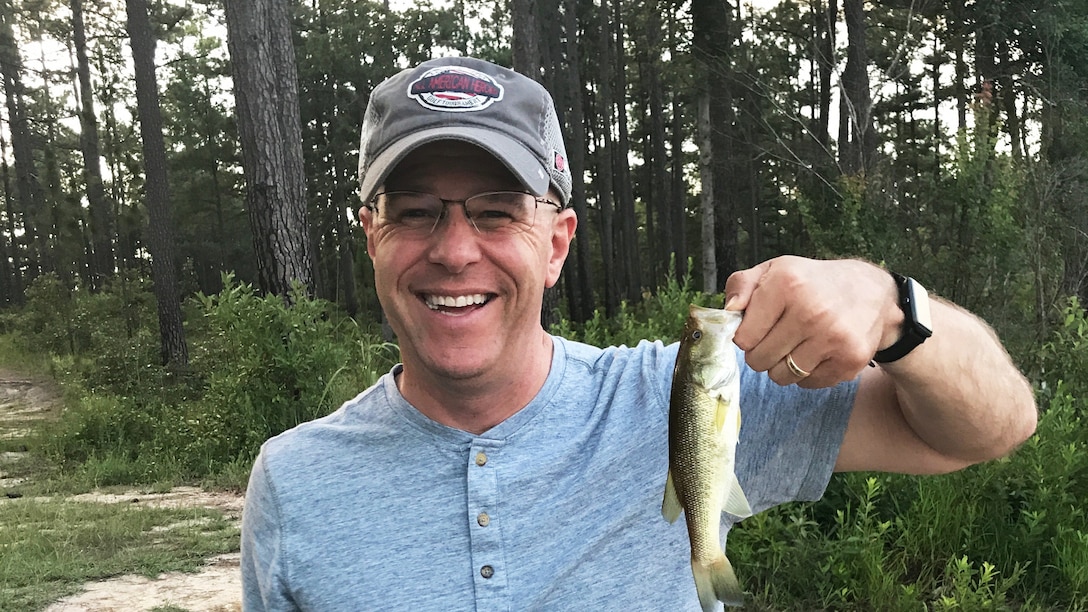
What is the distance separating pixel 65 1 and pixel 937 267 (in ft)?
82.9

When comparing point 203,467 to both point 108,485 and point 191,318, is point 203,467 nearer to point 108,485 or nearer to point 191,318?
point 108,485

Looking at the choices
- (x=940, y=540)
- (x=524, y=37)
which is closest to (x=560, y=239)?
(x=940, y=540)

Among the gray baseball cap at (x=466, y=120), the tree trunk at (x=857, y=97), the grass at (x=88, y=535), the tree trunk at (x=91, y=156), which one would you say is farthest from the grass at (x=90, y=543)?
the tree trunk at (x=91, y=156)

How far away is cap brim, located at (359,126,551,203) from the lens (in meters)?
1.72

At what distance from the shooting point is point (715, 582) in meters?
1.43

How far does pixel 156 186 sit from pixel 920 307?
14135mm

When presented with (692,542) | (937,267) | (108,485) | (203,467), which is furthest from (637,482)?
(108,485)

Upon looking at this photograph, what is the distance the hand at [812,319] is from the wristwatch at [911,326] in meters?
0.01

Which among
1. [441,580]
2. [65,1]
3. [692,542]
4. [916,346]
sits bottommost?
[441,580]

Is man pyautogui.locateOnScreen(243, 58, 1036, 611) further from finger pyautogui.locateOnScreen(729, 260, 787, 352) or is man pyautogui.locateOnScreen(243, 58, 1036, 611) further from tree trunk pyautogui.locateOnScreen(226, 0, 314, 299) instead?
tree trunk pyautogui.locateOnScreen(226, 0, 314, 299)

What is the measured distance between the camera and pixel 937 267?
19.3ft

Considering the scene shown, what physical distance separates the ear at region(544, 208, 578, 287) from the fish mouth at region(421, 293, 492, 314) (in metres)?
0.23

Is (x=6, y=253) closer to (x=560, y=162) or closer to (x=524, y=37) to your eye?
(x=524, y=37)

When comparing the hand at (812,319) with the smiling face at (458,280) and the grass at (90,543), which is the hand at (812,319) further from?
the grass at (90,543)
